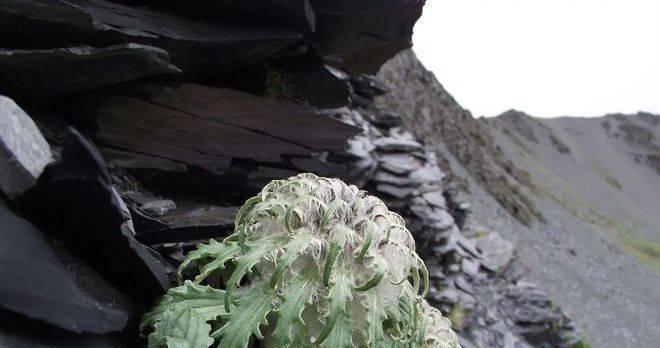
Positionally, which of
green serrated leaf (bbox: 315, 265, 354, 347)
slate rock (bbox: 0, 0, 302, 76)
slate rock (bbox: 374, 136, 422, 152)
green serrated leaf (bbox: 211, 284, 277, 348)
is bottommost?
slate rock (bbox: 374, 136, 422, 152)

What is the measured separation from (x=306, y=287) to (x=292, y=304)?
0.13 metres

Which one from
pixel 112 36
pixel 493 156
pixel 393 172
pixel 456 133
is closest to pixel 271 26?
pixel 112 36

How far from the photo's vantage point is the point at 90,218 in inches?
114

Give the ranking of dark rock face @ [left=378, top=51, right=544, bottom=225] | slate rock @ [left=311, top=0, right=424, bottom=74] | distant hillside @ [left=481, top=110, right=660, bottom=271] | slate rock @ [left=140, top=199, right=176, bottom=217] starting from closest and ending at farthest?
slate rock @ [left=140, top=199, right=176, bottom=217] < slate rock @ [left=311, top=0, right=424, bottom=74] < dark rock face @ [left=378, top=51, right=544, bottom=225] < distant hillside @ [left=481, top=110, right=660, bottom=271]

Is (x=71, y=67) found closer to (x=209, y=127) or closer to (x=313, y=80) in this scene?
(x=209, y=127)

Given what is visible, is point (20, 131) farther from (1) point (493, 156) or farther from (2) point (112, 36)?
(1) point (493, 156)

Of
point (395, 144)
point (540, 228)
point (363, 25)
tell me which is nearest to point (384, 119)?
point (395, 144)

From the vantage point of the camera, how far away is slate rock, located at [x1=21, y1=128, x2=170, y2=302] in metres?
2.64

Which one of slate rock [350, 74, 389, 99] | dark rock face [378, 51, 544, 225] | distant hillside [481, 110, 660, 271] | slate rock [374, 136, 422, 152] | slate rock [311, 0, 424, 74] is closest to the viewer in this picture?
slate rock [311, 0, 424, 74]

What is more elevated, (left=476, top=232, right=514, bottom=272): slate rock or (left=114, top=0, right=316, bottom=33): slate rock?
(left=114, top=0, right=316, bottom=33): slate rock

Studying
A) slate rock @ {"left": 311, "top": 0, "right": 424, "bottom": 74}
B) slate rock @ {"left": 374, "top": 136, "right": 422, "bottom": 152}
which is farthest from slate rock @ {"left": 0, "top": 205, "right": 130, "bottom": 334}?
slate rock @ {"left": 374, "top": 136, "right": 422, "bottom": 152}

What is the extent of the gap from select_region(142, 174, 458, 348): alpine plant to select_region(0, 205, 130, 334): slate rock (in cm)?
36

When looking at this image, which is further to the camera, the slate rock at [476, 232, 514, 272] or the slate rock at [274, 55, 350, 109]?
the slate rock at [476, 232, 514, 272]

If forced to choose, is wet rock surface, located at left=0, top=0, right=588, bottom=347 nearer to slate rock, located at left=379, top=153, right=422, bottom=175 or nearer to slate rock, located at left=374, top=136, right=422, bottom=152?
slate rock, located at left=379, top=153, right=422, bottom=175
